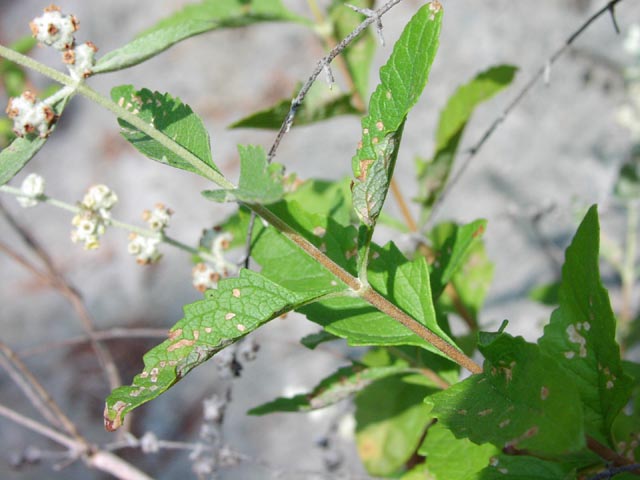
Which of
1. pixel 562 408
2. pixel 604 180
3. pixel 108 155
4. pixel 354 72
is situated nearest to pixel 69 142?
pixel 108 155

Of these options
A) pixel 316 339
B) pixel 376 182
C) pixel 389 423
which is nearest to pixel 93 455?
pixel 389 423

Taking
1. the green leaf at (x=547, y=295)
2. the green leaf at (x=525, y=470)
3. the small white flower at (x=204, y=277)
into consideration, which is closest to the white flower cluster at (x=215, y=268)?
the small white flower at (x=204, y=277)

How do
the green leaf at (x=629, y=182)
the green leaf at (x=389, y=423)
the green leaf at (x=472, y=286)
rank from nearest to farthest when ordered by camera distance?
the green leaf at (x=389, y=423), the green leaf at (x=472, y=286), the green leaf at (x=629, y=182)

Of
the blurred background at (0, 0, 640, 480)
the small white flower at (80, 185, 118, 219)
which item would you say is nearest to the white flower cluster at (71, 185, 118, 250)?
the small white flower at (80, 185, 118, 219)

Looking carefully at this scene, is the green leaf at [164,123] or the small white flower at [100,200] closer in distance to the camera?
the green leaf at [164,123]

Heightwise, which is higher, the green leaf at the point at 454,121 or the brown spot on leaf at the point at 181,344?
the green leaf at the point at 454,121

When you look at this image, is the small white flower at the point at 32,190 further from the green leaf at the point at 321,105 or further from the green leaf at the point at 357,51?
the green leaf at the point at 357,51
